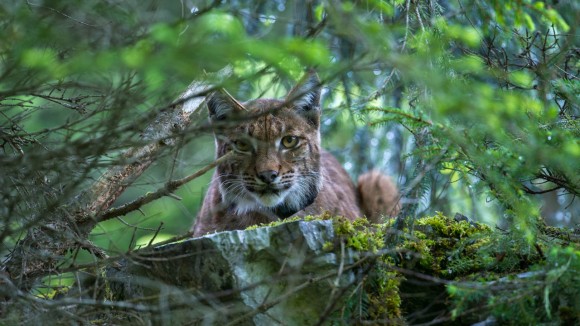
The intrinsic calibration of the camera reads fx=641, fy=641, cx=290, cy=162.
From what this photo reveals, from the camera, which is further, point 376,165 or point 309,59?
point 376,165

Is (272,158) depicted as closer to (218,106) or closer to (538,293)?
(218,106)

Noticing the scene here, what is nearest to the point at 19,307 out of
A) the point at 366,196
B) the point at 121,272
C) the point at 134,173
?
the point at 121,272

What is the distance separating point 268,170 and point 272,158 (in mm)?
134

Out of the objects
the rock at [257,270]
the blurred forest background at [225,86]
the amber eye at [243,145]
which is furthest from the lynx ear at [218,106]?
the rock at [257,270]

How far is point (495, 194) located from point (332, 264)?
1028 mm

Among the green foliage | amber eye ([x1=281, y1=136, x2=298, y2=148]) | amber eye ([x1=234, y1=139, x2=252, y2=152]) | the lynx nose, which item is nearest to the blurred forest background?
the green foliage

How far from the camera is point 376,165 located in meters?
8.88

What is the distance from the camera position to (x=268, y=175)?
17.0ft

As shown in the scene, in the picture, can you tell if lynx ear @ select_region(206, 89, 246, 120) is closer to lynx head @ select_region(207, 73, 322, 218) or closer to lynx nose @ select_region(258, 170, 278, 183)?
lynx head @ select_region(207, 73, 322, 218)

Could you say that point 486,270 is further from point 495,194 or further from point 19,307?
point 19,307

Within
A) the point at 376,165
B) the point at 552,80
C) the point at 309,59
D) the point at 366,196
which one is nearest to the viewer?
the point at 309,59

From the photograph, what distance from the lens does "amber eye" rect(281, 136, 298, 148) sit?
5565 millimetres

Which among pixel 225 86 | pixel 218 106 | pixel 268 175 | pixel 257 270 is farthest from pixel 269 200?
pixel 225 86

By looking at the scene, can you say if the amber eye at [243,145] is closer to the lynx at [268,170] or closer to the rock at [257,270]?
the lynx at [268,170]
